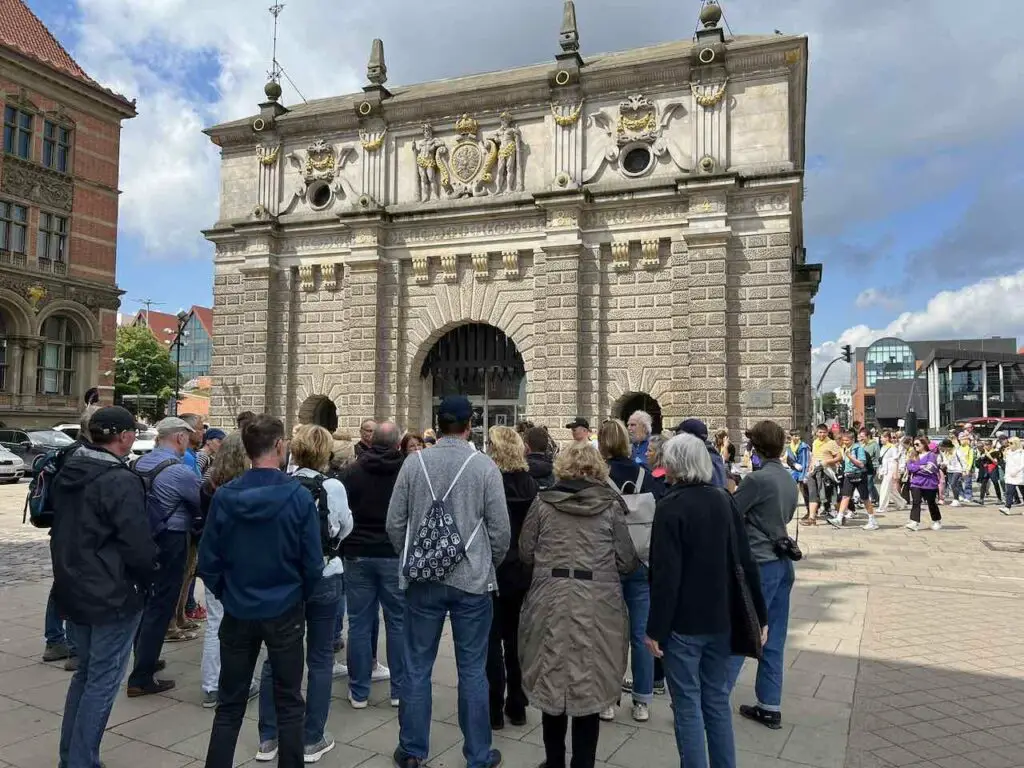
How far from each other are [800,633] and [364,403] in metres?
14.4

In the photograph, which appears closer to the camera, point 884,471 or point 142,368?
point 884,471

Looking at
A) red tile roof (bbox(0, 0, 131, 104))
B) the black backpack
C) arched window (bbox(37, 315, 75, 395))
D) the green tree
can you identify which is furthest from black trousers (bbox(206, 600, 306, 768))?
the green tree

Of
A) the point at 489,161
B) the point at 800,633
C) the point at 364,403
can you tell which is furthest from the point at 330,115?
the point at 800,633

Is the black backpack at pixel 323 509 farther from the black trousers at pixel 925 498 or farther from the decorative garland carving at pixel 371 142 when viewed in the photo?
the decorative garland carving at pixel 371 142

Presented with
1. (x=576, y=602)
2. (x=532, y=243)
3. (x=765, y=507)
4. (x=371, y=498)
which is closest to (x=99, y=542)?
(x=371, y=498)

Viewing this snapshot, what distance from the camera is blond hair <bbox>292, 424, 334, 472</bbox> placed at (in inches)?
186

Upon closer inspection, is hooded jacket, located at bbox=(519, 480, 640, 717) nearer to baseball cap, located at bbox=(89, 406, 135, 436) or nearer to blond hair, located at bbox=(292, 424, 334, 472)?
blond hair, located at bbox=(292, 424, 334, 472)

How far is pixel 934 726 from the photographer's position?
4938mm

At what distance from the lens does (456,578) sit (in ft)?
13.7

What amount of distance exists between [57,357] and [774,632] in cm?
3676

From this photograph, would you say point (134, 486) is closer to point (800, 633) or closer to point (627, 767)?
point (627, 767)

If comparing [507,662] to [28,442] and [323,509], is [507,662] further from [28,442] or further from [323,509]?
[28,442]

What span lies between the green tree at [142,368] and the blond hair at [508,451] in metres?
47.6

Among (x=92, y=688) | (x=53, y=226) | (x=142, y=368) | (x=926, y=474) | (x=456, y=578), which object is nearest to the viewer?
(x=92, y=688)
